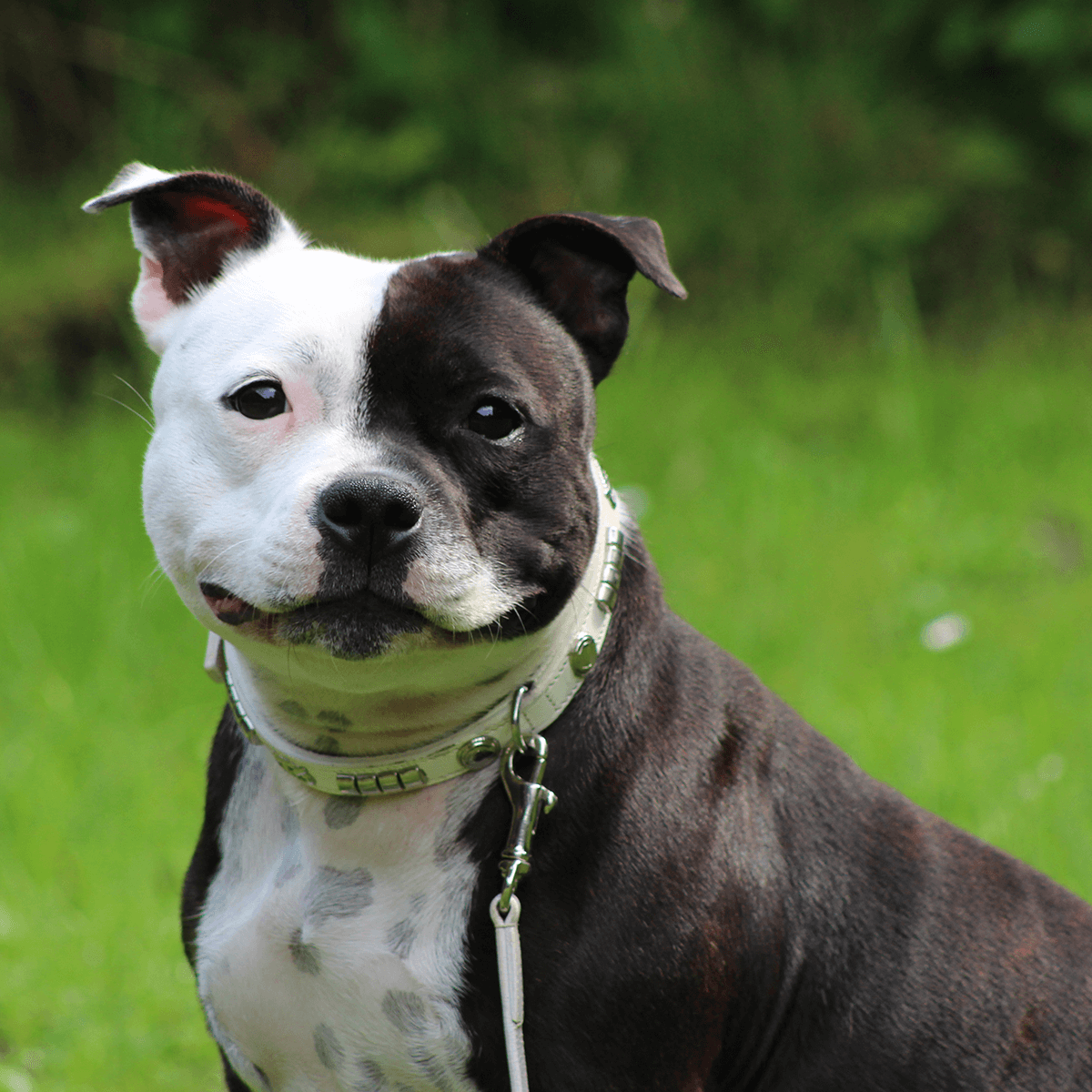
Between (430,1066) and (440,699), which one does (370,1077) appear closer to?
(430,1066)

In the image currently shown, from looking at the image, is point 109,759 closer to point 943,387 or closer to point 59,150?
point 943,387

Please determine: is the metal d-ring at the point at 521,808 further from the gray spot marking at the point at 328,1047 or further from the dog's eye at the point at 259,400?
the dog's eye at the point at 259,400

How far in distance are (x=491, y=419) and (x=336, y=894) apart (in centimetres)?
71

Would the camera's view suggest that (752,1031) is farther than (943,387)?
No

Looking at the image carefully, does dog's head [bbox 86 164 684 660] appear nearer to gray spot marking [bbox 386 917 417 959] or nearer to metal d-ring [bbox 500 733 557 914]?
metal d-ring [bbox 500 733 557 914]

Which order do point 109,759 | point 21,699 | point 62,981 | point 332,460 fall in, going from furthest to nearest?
point 21,699, point 109,759, point 62,981, point 332,460

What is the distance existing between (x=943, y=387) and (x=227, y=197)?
4806 mm

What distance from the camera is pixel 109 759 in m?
4.31

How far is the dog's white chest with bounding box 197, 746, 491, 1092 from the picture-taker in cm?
193

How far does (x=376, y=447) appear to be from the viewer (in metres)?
1.80

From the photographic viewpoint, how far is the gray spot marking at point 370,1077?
1967 mm

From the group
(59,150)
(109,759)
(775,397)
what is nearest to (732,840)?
(109,759)

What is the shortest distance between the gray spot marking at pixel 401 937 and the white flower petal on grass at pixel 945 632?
327cm

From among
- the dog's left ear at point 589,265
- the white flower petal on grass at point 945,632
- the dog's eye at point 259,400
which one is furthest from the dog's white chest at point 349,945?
the white flower petal on grass at point 945,632
